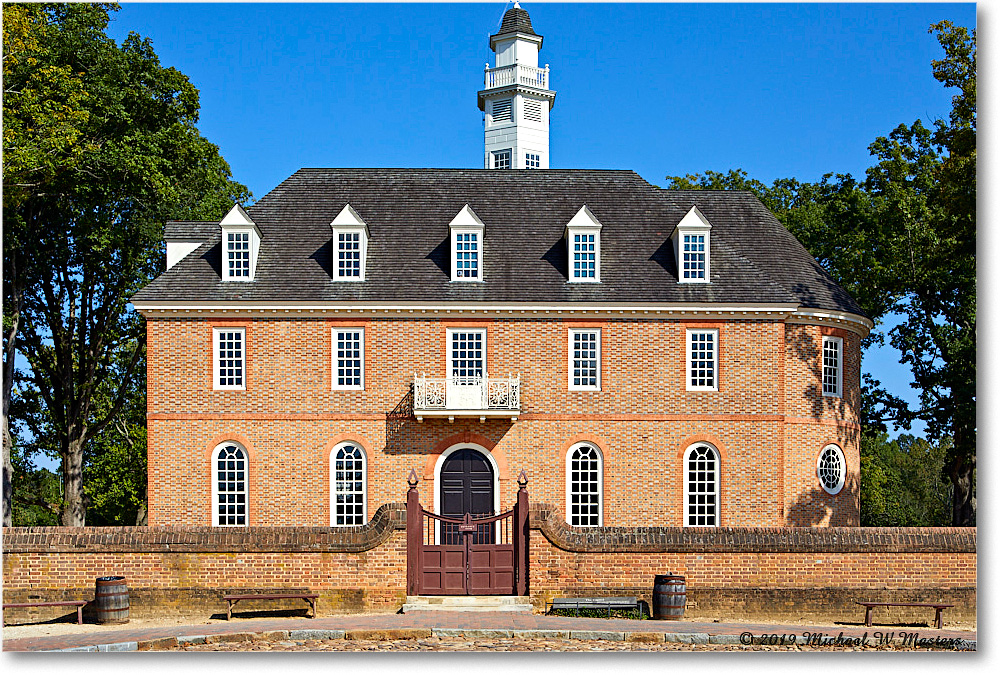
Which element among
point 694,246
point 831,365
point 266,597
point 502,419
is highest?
point 694,246

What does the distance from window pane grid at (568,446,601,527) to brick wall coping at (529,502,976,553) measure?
26.4 feet

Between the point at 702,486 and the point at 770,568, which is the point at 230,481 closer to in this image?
the point at 702,486

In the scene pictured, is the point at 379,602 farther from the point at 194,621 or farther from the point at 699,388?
the point at 699,388

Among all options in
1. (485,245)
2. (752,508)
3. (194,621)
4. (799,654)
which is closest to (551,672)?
(799,654)

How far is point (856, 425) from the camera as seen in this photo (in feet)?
110

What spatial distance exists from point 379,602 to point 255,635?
3.58 m

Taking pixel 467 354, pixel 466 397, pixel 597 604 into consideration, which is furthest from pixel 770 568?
pixel 467 354

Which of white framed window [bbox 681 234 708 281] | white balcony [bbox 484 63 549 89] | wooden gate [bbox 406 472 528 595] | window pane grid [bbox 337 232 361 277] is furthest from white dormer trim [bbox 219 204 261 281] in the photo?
white balcony [bbox 484 63 549 89]

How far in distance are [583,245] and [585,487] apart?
20.7ft

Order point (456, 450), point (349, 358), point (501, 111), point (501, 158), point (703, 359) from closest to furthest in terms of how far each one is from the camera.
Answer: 1. point (456, 450)
2. point (349, 358)
3. point (703, 359)
4. point (501, 158)
5. point (501, 111)

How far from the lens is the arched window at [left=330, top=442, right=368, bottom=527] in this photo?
31.1 meters

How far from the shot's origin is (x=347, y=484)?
31219 mm

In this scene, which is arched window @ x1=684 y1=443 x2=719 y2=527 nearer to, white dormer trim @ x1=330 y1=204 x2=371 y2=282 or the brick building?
the brick building

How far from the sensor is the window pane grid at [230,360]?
1238 inches
